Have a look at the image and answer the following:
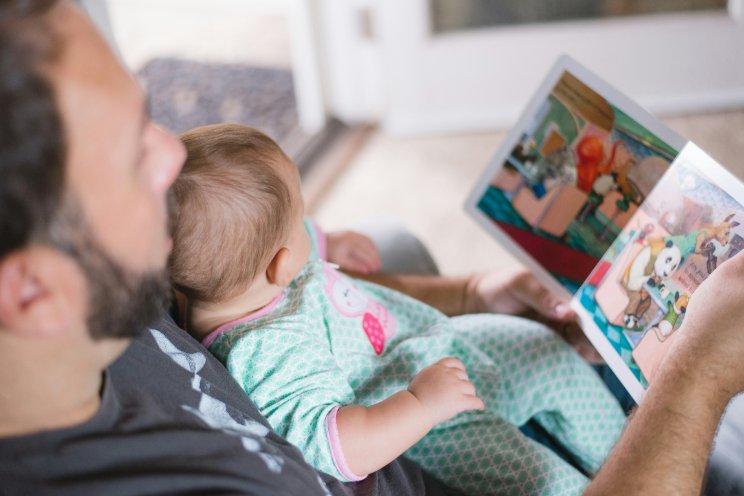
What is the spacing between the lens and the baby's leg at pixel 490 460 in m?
1.03

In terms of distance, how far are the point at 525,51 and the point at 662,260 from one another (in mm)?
1697

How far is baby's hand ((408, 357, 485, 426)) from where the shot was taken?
94 centimetres

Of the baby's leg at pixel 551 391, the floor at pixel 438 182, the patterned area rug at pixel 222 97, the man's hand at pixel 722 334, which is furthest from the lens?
the patterned area rug at pixel 222 97

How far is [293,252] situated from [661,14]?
199cm

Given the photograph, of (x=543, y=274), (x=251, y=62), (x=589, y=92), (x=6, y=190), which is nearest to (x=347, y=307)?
(x=543, y=274)

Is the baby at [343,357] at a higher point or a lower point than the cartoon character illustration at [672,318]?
lower

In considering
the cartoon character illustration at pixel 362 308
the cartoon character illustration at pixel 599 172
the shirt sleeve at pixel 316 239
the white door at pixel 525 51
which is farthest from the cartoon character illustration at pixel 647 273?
the white door at pixel 525 51

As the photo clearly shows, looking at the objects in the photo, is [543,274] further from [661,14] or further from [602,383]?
[661,14]

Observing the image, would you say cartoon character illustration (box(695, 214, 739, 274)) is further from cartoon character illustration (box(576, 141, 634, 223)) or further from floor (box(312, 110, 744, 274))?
floor (box(312, 110, 744, 274))

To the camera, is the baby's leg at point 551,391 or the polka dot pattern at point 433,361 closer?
the polka dot pattern at point 433,361

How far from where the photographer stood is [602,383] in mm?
1235

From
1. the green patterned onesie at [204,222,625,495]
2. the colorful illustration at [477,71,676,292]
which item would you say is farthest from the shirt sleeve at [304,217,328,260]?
the colorful illustration at [477,71,676,292]

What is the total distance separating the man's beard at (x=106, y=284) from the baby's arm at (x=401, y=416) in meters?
0.29

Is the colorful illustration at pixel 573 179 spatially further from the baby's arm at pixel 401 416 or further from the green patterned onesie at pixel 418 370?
the baby's arm at pixel 401 416
